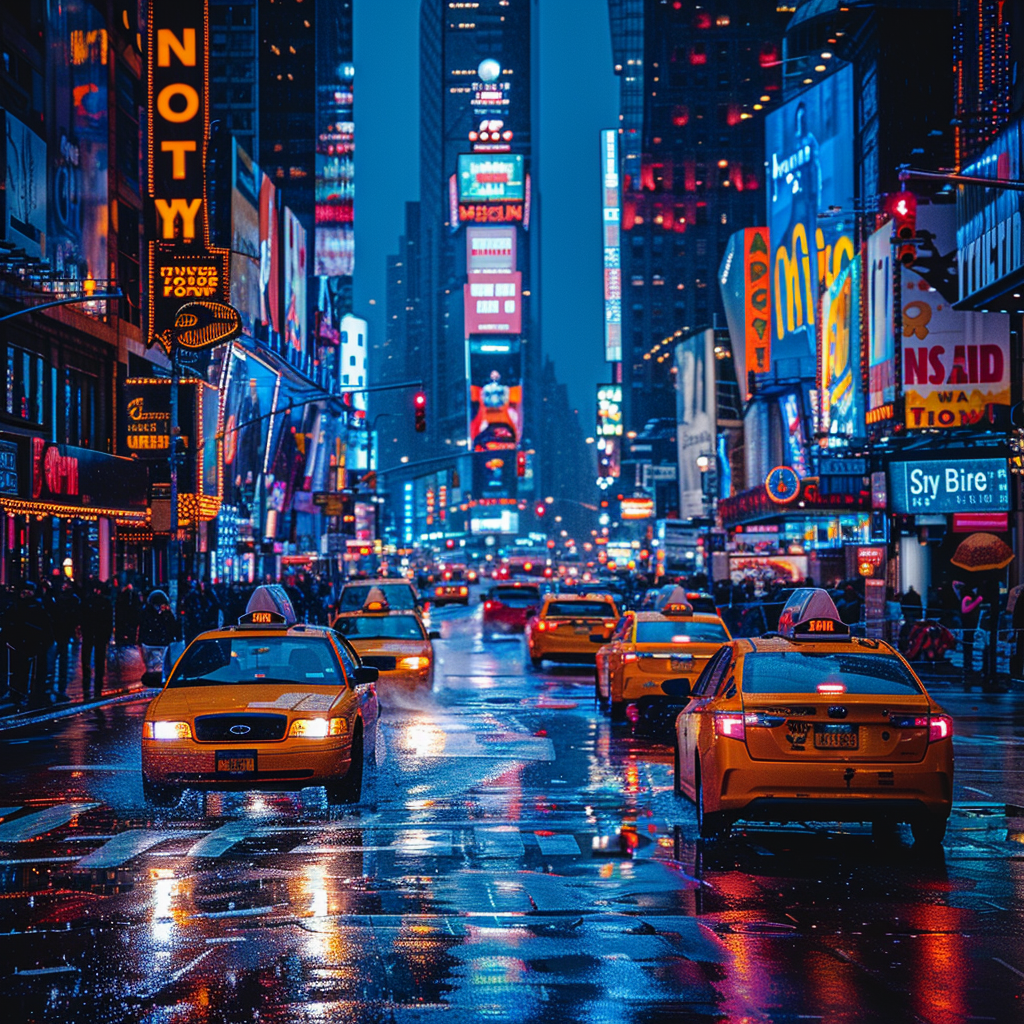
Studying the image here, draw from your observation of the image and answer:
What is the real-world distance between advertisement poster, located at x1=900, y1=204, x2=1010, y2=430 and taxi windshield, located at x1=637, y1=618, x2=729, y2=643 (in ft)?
83.2

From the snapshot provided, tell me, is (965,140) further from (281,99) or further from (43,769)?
(281,99)

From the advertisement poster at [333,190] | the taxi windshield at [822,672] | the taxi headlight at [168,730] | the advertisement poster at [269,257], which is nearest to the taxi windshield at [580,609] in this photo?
the taxi headlight at [168,730]

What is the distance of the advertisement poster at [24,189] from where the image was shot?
38.1 m

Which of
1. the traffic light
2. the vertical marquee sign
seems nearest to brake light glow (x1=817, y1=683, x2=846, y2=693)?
the traffic light

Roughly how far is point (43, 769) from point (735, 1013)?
36.4 feet

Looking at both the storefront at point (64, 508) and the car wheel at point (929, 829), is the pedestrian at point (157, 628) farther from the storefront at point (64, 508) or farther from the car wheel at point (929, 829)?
the car wheel at point (929, 829)

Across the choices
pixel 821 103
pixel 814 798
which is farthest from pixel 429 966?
pixel 821 103

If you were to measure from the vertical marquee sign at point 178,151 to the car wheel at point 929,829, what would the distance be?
42.5 m

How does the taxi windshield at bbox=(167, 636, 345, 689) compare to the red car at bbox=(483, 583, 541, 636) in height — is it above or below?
above

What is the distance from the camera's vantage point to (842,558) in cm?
6334

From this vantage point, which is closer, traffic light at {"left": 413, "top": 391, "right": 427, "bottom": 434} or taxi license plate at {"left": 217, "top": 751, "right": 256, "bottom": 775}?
taxi license plate at {"left": 217, "top": 751, "right": 256, "bottom": 775}

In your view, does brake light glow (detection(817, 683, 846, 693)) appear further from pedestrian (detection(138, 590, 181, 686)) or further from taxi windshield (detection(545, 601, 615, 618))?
taxi windshield (detection(545, 601, 615, 618))

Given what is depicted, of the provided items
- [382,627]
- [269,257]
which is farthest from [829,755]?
[269,257]

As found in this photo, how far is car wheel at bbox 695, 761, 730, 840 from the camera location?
420 inches
